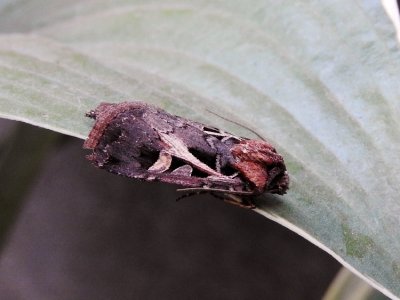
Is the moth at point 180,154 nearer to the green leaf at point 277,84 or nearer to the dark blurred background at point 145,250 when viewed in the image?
the green leaf at point 277,84

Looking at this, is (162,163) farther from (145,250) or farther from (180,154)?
(145,250)

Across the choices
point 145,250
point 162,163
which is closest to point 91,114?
point 162,163

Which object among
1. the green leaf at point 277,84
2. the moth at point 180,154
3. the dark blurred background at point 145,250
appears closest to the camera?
the green leaf at point 277,84

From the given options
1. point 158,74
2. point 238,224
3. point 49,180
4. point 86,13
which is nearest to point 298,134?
point 158,74

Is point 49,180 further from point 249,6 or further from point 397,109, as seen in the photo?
point 397,109

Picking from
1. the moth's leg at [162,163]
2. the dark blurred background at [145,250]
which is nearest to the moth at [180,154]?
the moth's leg at [162,163]

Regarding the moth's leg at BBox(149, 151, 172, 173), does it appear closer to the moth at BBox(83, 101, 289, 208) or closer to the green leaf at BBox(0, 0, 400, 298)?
the moth at BBox(83, 101, 289, 208)

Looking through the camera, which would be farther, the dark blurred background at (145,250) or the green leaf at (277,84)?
the dark blurred background at (145,250)
